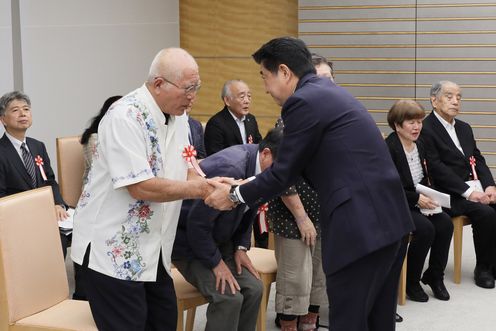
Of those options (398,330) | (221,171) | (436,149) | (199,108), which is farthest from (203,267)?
(199,108)

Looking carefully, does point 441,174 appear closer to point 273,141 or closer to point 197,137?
point 197,137

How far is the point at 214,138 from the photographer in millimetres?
5797

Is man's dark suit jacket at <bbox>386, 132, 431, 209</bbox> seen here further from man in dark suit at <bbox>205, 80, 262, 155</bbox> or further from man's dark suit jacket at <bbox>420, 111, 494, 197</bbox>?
man in dark suit at <bbox>205, 80, 262, 155</bbox>

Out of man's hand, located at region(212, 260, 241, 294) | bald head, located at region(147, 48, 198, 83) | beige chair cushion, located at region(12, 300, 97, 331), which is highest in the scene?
bald head, located at region(147, 48, 198, 83)

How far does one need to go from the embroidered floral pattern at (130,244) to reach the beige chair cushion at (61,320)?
419 millimetres

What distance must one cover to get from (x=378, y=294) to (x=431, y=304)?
7.20ft

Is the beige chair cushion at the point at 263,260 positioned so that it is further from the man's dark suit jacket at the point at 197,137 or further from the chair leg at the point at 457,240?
the chair leg at the point at 457,240

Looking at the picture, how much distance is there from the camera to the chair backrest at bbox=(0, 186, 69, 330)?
2.99 metres

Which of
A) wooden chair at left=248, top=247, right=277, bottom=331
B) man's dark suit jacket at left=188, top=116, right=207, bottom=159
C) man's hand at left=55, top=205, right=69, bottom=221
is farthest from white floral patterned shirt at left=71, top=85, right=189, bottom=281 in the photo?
man's dark suit jacket at left=188, top=116, right=207, bottom=159

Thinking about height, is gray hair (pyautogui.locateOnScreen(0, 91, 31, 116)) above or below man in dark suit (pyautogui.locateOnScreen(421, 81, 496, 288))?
above

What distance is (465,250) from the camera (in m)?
6.23

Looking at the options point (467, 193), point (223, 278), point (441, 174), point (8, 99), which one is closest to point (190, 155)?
point (223, 278)

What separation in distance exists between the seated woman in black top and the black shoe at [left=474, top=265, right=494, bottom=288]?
353 mm

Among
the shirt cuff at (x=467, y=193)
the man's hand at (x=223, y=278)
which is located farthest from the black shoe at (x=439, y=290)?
the man's hand at (x=223, y=278)
